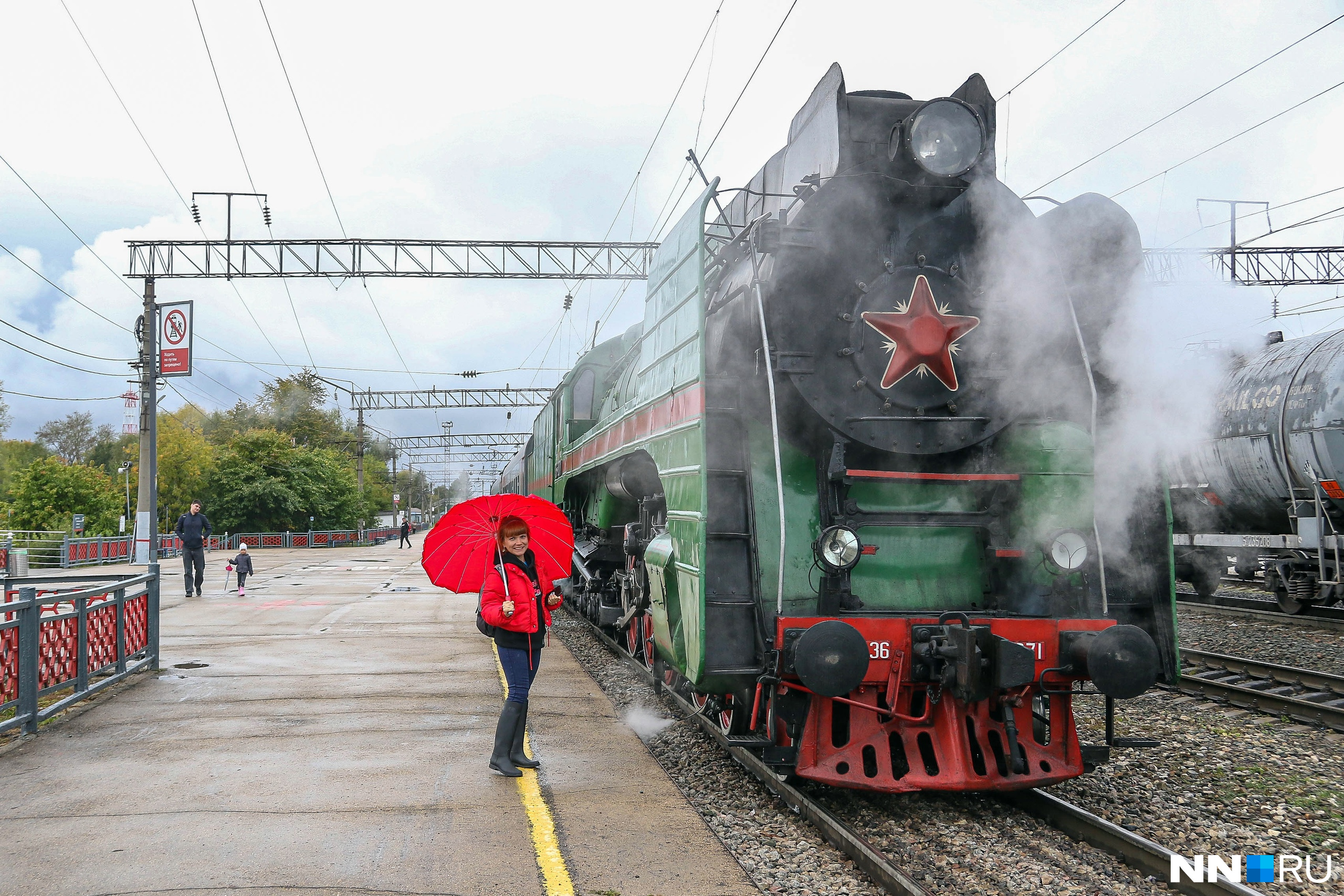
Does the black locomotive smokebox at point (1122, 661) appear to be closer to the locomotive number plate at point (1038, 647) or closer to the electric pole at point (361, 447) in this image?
the locomotive number plate at point (1038, 647)

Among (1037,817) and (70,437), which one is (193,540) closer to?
(1037,817)

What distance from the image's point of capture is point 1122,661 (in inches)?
176

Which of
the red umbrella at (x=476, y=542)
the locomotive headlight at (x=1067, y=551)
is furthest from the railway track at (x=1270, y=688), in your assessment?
the red umbrella at (x=476, y=542)

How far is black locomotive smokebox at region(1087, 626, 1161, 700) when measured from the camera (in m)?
4.48

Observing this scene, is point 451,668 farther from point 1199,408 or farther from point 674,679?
point 1199,408

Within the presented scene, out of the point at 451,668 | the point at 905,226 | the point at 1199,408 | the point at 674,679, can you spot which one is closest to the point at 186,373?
the point at 451,668

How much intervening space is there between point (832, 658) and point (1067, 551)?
1.58 meters

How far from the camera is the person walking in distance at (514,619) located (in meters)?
5.23

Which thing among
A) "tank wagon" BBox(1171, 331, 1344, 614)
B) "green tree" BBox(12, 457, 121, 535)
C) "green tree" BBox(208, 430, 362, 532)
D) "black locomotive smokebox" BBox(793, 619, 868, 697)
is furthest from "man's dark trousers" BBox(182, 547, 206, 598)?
"green tree" BBox(208, 430, 362, 532)

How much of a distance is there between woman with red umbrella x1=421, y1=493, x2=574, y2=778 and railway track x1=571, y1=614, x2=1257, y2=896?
1.16 metres

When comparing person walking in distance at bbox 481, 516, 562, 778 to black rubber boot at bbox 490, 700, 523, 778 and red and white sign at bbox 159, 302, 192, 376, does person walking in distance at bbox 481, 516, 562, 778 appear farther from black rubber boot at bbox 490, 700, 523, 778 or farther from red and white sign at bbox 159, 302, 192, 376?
red and white sign at bbox 159, 302, 192, 376

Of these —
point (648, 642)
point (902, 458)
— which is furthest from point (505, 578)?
point (902, 458)

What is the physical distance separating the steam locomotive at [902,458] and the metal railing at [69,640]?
417 centimetres

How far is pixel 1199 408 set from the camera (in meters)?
12.5
